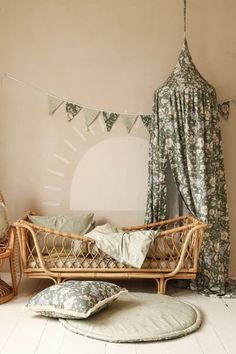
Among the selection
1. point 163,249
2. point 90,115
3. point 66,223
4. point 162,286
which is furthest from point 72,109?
point 162,286

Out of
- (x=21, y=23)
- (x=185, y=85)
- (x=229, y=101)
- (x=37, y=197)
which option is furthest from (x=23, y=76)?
(x=229, y=101)

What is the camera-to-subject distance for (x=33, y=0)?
3951 mm

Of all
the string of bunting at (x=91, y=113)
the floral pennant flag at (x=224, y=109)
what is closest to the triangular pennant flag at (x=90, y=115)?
the string of bunting at (x=91, y=113)

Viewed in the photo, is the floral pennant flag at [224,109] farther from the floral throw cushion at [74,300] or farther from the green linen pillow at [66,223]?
the floral throw cushion at [74,300]

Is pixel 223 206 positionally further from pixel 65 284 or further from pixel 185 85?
pixel 65 284

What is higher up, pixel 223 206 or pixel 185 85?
pixel 185 85

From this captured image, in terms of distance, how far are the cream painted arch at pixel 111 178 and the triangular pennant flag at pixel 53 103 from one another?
511mm

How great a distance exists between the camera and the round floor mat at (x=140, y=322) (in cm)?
257

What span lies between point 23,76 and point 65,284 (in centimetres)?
205

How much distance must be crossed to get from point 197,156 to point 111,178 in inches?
35.9

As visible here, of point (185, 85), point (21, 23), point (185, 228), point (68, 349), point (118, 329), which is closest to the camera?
point (68, 349)

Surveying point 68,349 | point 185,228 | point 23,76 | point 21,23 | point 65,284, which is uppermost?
point 21,23

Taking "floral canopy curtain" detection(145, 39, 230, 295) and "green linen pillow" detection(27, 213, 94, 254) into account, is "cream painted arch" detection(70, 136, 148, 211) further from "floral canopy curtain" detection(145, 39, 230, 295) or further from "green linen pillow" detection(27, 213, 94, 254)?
"floral canopy curtain" detection(145, 39, 230, 295)

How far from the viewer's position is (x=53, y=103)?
3959mm
